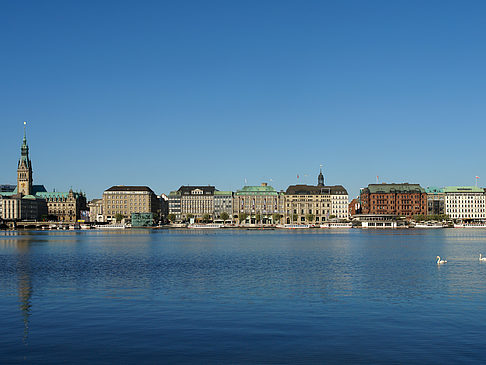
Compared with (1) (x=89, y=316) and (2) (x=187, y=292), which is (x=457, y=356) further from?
(2) (x=187, y=292)

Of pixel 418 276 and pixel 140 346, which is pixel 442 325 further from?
pixel 418 276

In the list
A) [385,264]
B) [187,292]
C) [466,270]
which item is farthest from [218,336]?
[385,264]

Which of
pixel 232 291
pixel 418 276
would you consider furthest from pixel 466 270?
pixel 232 291

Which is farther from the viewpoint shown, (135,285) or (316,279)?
(316,279)

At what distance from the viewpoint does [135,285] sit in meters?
46.2

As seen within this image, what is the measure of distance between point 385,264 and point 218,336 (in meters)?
40.5

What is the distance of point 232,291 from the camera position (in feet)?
139

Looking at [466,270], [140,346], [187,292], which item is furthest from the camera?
[466,270]

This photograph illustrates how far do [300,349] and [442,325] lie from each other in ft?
29.0

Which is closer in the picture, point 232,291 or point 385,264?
point 232,291

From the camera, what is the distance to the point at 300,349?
2527cm

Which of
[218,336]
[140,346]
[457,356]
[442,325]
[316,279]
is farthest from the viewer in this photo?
[316,279]

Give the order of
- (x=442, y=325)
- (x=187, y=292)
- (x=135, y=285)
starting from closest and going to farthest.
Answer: (x=442, y=325) < (x=187, y=292) < (x=135, y=285)

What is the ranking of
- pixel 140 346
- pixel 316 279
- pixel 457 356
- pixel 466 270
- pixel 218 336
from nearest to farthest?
pixel 457 356, pixel 140 346, pixel 218 336, pixel 316 279, pixel 466 270
